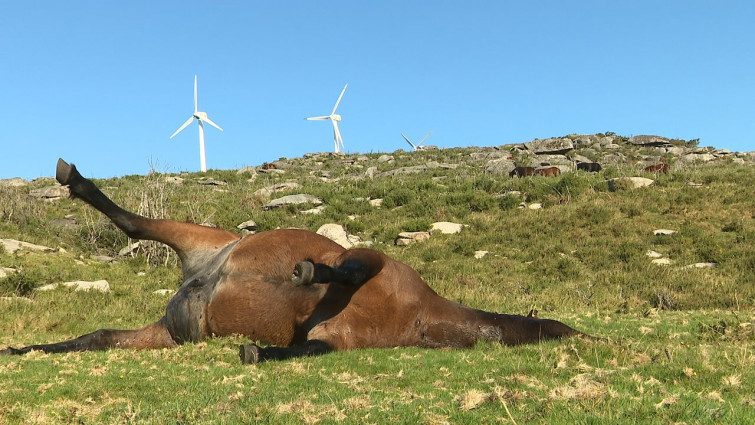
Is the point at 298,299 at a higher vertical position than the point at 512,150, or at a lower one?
lower

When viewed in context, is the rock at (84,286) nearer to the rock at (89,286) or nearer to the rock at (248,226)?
the rock at (89,286)

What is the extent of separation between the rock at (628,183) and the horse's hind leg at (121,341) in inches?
766

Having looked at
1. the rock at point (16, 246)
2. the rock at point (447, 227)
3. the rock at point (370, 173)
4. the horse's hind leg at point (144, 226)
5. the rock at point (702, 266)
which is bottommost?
the rock at point (702, 266)

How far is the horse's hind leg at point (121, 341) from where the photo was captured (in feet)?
18.4

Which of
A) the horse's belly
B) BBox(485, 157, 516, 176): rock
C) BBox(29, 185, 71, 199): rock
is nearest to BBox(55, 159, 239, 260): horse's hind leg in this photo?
the horse's belly

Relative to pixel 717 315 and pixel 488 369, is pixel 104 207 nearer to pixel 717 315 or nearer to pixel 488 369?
pixel 488 369

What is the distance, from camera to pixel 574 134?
53656 millimetres

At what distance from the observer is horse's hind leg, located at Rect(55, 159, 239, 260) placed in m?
6.22

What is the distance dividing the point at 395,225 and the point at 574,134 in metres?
39.8

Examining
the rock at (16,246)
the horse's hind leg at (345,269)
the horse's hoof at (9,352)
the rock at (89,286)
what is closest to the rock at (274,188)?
the rock at (16,246)

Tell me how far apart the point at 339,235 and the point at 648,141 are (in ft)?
125

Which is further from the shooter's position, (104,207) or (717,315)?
(717,315)

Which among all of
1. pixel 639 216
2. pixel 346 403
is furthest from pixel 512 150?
pixel 346 403

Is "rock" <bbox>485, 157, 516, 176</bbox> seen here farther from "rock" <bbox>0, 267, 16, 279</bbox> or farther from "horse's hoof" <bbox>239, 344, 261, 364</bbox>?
"horse's hoof" <bbox>239, 344, 261, 364</bbox>
